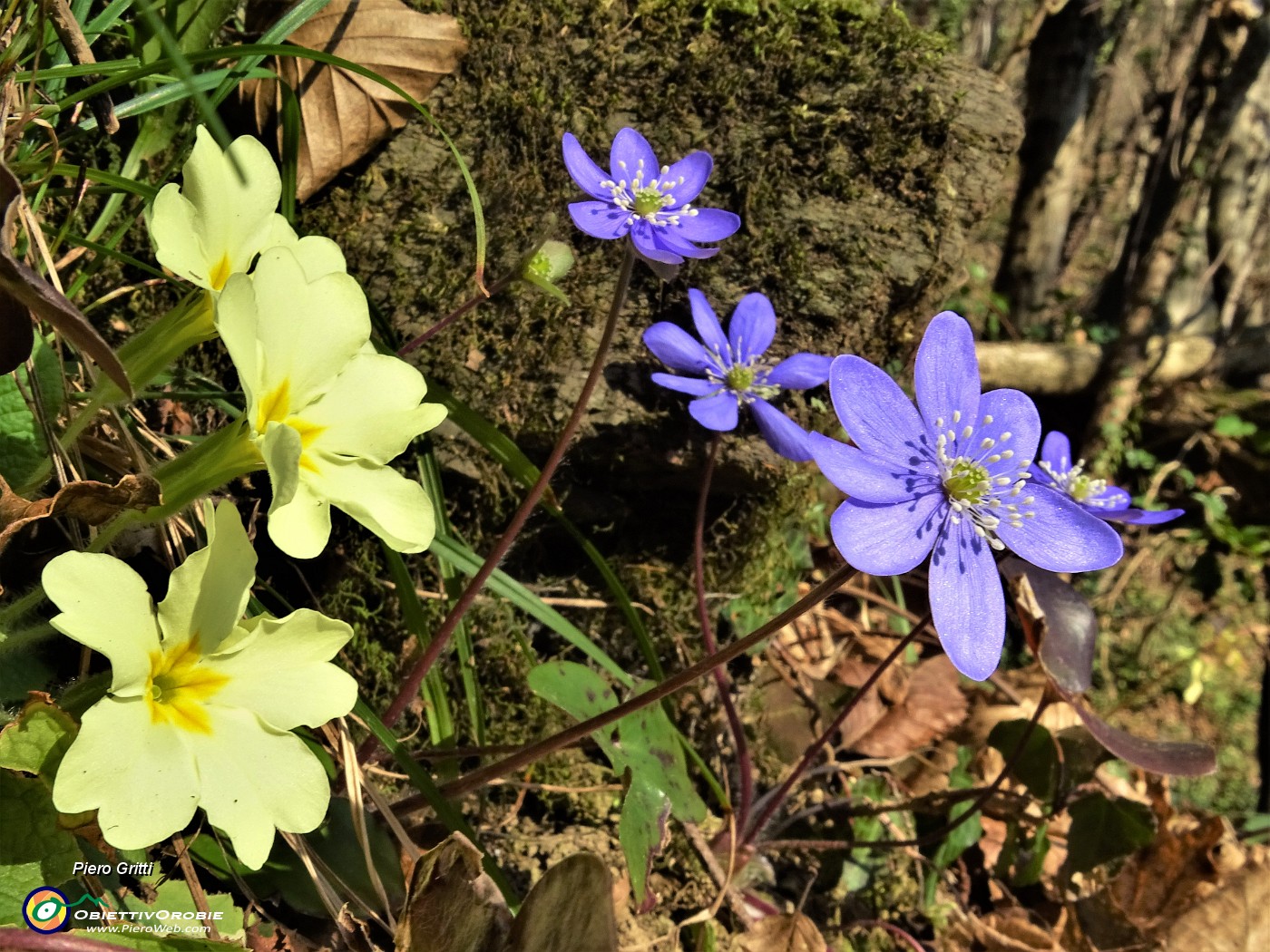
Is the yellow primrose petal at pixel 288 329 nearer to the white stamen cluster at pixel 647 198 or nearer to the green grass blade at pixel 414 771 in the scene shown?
the green grass blade at pixel 414 771

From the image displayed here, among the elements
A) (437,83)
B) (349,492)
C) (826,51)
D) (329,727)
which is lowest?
(329,727)

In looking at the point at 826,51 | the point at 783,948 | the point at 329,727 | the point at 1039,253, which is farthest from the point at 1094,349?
the point at 329,727

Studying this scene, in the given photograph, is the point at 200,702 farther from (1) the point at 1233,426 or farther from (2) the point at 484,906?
(1) the point at 1233,426

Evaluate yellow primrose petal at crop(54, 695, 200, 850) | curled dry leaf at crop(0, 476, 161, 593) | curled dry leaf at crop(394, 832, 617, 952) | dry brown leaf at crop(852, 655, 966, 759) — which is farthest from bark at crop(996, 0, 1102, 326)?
yellow primrose petal at crop(54, 695, 200, 850)

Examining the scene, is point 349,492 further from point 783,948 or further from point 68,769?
point 783,948

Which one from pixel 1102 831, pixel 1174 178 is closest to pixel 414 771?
pixel 1102 831

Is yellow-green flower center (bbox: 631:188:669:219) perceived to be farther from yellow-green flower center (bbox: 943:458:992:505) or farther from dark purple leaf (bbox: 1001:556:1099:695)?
dark purple leaf (bbox: 1001:556:1099:695)
